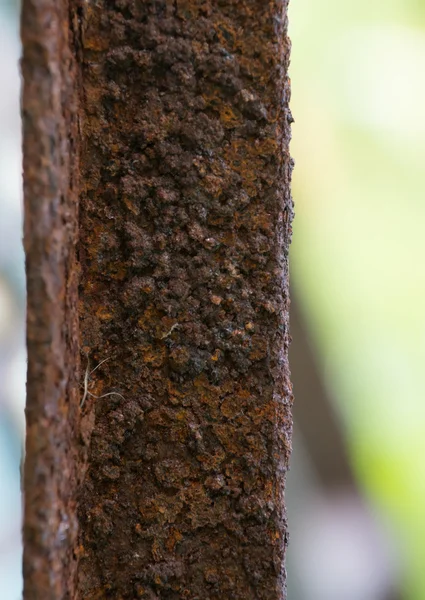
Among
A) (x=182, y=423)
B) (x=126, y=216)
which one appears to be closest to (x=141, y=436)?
(x=182, y=423)

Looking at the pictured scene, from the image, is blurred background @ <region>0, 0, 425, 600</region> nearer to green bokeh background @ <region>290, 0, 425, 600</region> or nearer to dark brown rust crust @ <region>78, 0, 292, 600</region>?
green bokeh background @ <region>290, 0, 425, 600</region>

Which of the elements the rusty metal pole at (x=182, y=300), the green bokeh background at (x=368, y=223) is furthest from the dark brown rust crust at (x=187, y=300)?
the green bokeh background at (x=368, y=223)

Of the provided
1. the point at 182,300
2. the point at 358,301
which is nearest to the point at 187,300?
the point at 182,300

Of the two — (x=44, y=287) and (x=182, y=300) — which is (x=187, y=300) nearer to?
(x=182, y=300)

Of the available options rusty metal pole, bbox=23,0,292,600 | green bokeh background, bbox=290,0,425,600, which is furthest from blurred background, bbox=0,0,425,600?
rusty metal pole, bbox=23,0,292,600

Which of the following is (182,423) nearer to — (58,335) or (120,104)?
(58,335)

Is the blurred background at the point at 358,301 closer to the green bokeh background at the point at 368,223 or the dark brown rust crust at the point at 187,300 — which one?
the green bokeh background at the point at 368,223
